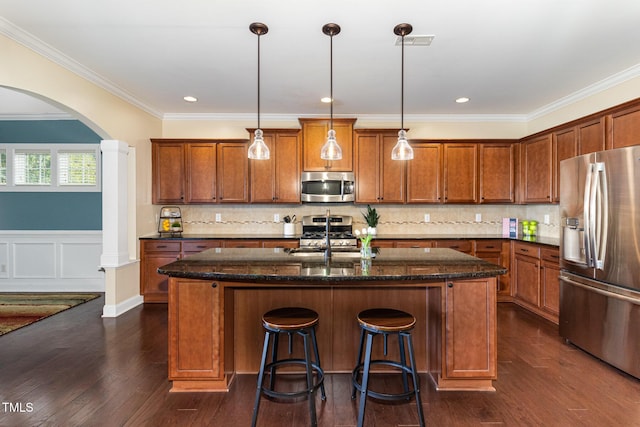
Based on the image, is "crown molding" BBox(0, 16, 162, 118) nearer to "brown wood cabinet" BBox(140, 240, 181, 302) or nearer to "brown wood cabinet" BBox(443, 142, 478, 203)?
"brown wood cabinet" BBox(140, 240, 181, 302)

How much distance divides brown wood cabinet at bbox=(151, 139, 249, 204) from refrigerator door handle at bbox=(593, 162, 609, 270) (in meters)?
4.10

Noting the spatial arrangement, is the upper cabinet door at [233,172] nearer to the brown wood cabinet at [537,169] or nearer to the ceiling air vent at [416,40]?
the ceiling air vent at [416,40]

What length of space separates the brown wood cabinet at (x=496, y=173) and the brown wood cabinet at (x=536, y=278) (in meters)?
0.79

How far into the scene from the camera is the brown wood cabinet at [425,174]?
190 inches

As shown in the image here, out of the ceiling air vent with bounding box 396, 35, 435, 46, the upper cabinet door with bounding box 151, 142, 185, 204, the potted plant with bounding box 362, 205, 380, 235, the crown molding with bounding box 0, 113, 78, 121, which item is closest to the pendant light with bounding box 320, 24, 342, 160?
the ceiling air vent with bounding box 396, 35, 435, 46

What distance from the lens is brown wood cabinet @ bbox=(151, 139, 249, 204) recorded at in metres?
4.82

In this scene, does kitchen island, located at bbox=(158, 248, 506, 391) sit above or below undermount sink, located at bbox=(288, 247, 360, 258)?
below

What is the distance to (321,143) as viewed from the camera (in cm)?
475

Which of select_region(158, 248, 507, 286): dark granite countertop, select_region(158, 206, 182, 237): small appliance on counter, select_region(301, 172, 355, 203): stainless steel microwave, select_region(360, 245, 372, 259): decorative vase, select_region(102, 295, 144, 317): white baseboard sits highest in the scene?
select_region(301, 172, 355, 203): stainless steel microwave

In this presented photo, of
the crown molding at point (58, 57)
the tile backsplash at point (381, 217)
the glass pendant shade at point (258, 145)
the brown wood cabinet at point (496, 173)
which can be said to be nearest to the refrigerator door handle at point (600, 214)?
the brown wood cabinet at point (496, 173)

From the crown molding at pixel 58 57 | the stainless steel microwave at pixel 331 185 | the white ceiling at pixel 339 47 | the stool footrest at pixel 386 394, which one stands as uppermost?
the white ceiling at pixel 339 47

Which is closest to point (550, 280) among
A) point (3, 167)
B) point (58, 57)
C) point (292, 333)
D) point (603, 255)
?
point (603, 255)

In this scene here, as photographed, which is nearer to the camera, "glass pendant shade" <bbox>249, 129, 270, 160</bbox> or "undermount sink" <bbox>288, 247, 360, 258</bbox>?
"glass pendant shade" <bbox>249, 129, 270, 160</bbox>

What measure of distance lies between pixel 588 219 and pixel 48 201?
23.4ft
